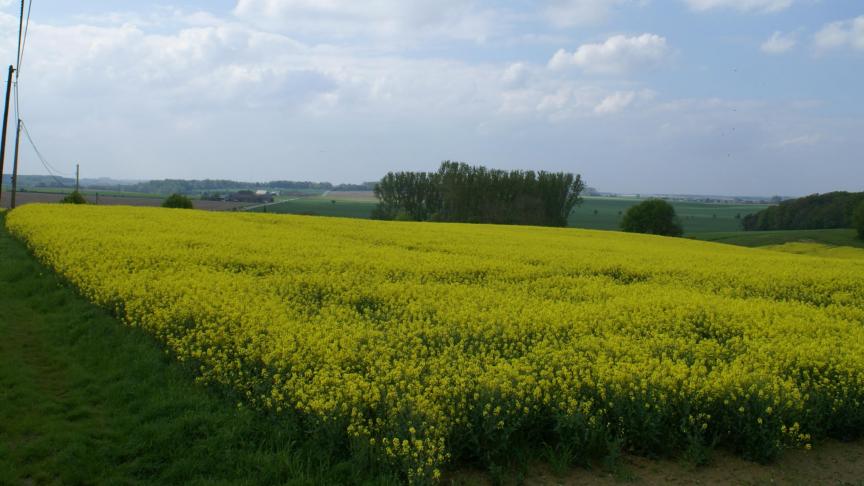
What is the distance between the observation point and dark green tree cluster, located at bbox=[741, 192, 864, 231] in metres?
80.7

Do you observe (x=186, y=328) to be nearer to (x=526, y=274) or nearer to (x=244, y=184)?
(x=526, y=274)

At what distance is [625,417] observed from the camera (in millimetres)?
5754

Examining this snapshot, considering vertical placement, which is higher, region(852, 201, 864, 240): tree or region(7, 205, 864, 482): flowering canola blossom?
region(852, 201, 864, 240): tree

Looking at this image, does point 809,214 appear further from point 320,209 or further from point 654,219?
point 320,209

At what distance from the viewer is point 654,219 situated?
6269cm

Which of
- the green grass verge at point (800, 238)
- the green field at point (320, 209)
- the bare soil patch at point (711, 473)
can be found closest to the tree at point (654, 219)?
the green grass verge at point (800, 238)

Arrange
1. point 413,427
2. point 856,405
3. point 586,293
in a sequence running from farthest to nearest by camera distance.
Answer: point 586,293 → point 856,405 → point 413,427

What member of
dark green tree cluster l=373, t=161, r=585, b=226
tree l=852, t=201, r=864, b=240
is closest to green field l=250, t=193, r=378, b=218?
dark green tree cluster l=373, t=161, r=585, b=226

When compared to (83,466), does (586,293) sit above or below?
above

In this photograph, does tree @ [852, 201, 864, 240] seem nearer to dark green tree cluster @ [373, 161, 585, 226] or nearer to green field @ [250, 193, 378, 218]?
dark green tree cluster @ [373, 161, 585, 226]

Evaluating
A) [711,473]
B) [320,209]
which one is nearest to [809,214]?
[320,209]

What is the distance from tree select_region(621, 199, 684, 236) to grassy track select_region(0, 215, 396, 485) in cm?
5936

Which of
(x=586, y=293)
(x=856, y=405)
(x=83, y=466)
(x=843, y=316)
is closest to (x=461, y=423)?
(x=83, y=466)

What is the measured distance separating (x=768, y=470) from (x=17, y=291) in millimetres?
12319
